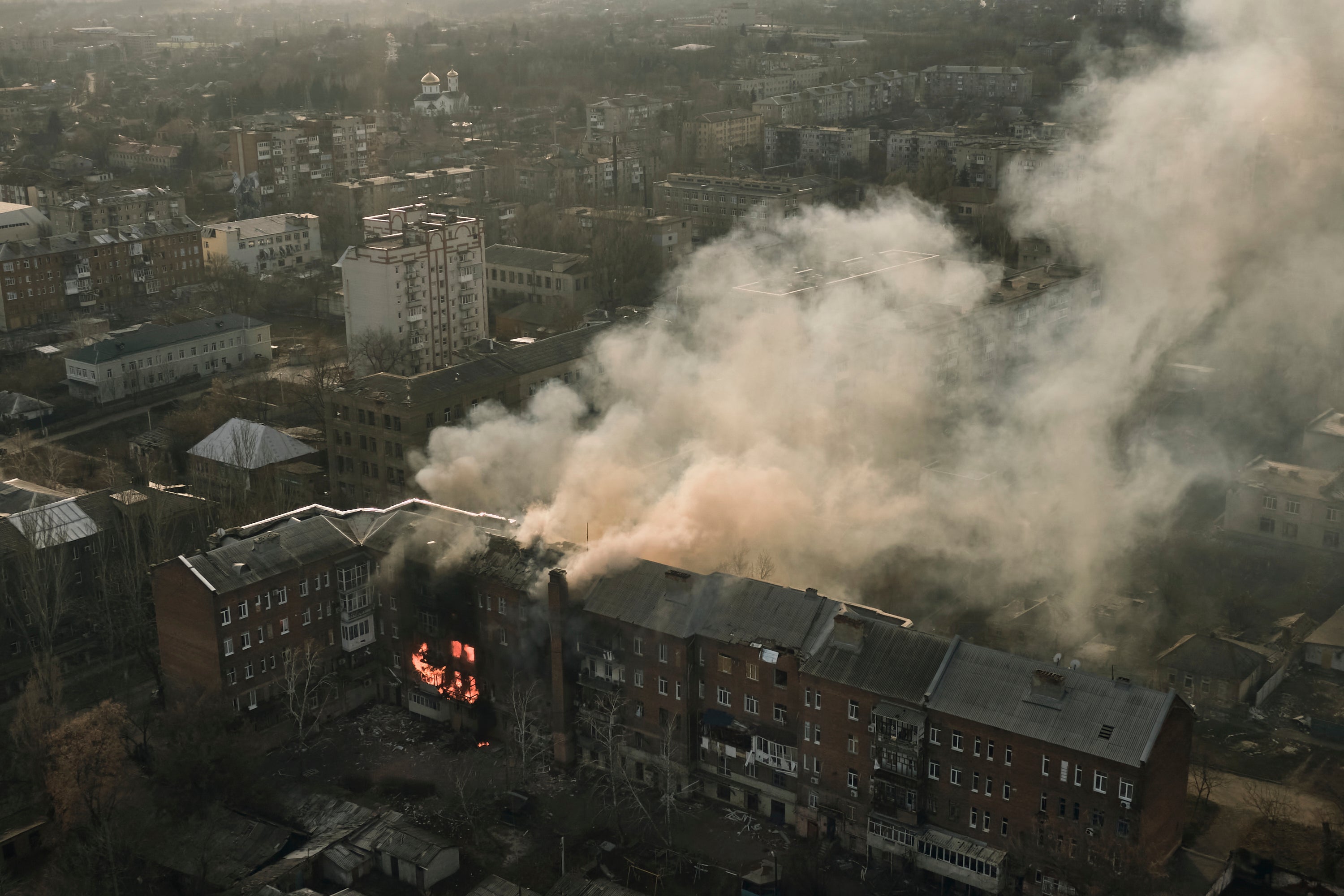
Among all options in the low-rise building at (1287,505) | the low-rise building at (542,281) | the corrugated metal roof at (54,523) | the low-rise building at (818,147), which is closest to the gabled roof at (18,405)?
the corrugated metal roof at (54,523)

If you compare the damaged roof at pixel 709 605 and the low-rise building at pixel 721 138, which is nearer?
the damaged roof at pixel 709 605

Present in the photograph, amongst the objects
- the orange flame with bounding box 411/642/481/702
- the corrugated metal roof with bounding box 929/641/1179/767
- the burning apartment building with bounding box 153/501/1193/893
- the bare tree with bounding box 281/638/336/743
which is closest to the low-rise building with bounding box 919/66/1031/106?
the burning apartment building with bounding box 153/501/1193/893

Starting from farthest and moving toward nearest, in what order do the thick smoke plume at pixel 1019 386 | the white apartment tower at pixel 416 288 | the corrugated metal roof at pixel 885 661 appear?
the white apartment tower at pixel 416 288 < the thick smoke plume at pixel 1019 386 < the corrugated metal roof at pixel 885 661

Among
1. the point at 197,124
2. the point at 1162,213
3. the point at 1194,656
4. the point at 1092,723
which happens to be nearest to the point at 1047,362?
the point at 1162,213

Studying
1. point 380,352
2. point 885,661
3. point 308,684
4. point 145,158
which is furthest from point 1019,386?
point 145,158

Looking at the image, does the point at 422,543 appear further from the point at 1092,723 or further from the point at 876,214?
the point at 876,214

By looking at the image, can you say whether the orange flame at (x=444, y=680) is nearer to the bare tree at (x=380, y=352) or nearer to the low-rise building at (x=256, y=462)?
the low-rise building at (x=256, y=462)
